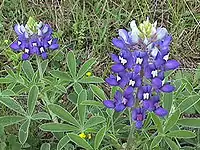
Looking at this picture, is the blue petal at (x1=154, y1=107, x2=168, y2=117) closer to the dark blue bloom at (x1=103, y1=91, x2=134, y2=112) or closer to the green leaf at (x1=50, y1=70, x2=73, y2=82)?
the dark blue bloom at (x1=103, y1=91, x2=134, y2=112)

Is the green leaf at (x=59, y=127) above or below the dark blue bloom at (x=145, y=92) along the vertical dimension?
below

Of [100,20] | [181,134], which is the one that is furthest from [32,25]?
[100,20]

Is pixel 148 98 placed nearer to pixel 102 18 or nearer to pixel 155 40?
pixel 155 40

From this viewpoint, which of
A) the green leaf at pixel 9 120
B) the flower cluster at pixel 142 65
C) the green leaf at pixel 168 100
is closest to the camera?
the flower cluster at pixel 142 65

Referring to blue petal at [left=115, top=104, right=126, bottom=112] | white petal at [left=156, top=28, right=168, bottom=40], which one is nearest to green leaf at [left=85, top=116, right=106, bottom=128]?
blue petal at [left=115, top=104, right=126, bottom=112]

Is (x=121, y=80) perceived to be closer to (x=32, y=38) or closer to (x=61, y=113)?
(x=61, y=113)

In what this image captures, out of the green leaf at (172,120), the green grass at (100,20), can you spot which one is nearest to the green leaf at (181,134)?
the green leaf at (172,120)

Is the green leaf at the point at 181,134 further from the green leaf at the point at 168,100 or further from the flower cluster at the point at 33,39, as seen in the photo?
the flower cluster at the point at 33,39
